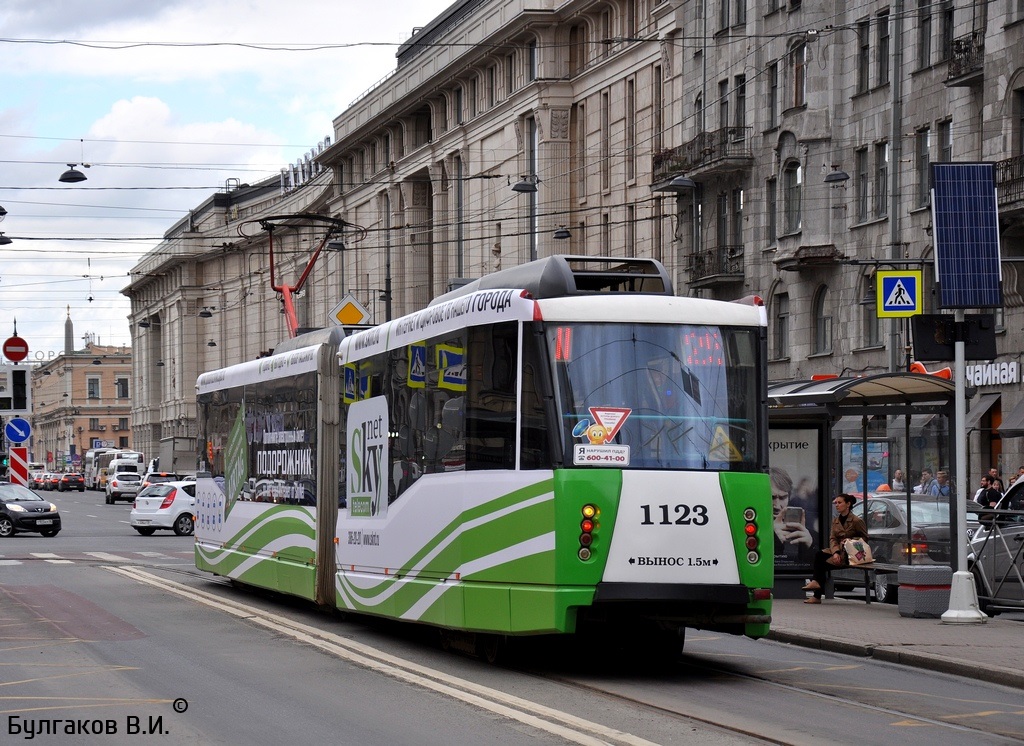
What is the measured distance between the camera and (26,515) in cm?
4103

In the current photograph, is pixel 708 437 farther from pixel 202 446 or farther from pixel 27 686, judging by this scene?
pixel 202 446

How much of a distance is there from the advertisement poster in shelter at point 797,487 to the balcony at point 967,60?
19.6m

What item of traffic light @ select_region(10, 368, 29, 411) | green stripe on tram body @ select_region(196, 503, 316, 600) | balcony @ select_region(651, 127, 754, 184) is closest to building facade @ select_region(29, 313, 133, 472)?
balcony @ select_region(651, 127, 754, 184)

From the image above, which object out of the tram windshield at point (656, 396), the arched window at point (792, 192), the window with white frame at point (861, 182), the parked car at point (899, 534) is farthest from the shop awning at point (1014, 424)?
the tram windshield at point (656, 396)

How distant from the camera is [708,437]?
40.5 ft

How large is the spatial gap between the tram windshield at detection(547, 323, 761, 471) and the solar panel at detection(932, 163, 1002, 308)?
571 centimetres

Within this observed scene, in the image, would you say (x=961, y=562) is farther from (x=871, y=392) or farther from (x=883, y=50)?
(x=883, y=50)

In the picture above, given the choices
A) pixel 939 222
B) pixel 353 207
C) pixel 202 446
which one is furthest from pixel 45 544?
pixel 353 207

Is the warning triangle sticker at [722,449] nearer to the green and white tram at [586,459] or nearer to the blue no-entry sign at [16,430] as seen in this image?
the green and white tram at [586,459]

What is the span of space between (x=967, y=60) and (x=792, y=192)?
846cm

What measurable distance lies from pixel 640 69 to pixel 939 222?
37.9 metres

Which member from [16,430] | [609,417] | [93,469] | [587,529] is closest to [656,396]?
[609,417]

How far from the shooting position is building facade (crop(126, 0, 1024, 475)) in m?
38.2

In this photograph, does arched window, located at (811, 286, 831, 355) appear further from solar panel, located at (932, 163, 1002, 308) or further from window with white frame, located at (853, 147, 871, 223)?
solar panel, located at (932, 163, 1002, 308)
